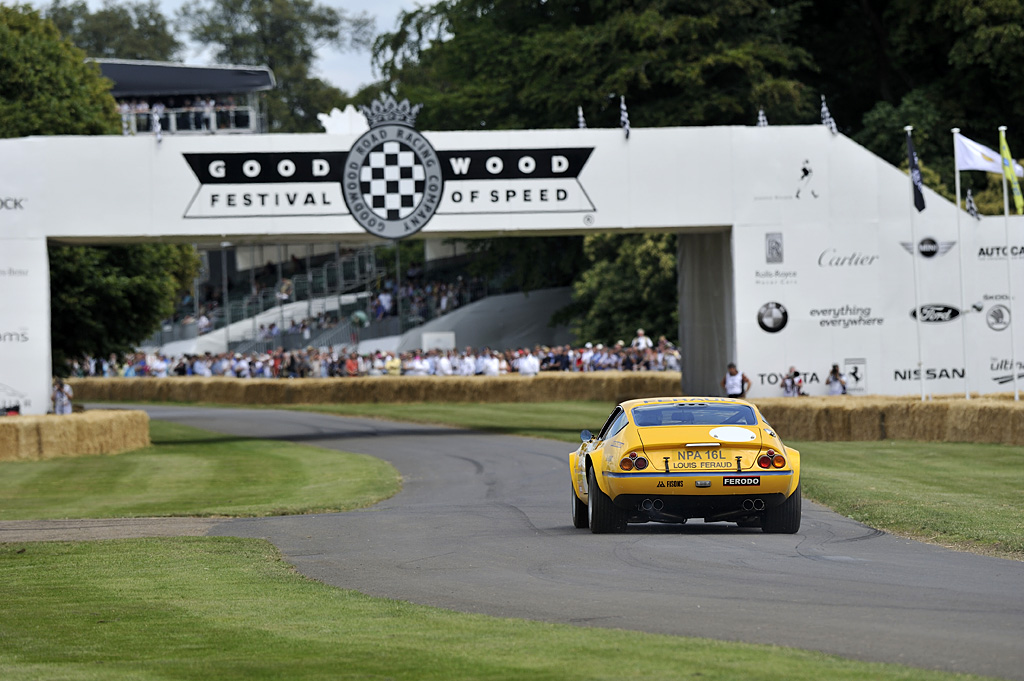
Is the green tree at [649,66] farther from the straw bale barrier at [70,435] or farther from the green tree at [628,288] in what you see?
the straw bale barrier at [70,435]

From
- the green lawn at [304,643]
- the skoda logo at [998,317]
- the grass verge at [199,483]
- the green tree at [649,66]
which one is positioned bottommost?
the grass verge at [199,483]

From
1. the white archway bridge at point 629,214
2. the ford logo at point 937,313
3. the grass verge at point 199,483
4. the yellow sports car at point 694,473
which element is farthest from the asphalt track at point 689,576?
the ford logo at point 937,313

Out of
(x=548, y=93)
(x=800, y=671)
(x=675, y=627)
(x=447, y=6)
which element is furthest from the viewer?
(x=447, y=6)

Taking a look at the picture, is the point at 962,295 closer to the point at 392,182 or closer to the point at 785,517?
the point at 392,182

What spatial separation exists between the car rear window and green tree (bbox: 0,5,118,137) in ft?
87.5

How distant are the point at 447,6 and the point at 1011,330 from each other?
131ft

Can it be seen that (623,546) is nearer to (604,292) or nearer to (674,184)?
(674,184)

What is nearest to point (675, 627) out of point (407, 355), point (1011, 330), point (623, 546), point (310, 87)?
point (623, 546)

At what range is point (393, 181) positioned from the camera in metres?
28.6

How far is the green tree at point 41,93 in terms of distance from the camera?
3547cm

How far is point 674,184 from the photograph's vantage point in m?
29.1

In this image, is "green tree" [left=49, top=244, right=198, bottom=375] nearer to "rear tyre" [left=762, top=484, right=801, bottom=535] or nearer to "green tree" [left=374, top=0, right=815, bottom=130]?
"green tree" [left=374, top=0, right=815, bottom=130]

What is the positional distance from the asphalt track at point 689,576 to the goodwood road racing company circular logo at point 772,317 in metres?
13.0

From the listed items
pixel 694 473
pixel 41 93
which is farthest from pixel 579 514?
pixel 41 93
